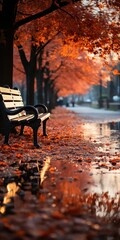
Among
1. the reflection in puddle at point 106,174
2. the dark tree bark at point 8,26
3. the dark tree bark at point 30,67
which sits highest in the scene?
the dark tree bark at point 8,26

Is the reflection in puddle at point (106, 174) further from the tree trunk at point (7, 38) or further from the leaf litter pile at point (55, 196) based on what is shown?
the tree trunk at point (7, 38)

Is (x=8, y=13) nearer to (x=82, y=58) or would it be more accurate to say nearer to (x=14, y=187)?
(x=14, y=187)

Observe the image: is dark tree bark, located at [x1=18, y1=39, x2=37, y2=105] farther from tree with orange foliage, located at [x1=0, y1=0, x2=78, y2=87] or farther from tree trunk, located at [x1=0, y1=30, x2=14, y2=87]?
tree with orange foliage, located at [x1=0, y1=0, x2=78, y2=87]

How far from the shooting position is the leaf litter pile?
11.6ft

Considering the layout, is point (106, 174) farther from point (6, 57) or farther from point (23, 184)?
point (6, 57)

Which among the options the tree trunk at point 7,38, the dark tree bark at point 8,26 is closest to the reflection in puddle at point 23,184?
the tree trunk at point 7,38

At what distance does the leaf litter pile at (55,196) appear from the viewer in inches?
140

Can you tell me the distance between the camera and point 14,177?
254 inches

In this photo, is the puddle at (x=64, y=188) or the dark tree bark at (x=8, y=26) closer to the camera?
the puddle at (x=64, y=188)

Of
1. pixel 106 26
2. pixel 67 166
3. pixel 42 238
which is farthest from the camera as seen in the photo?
pixel 106 26

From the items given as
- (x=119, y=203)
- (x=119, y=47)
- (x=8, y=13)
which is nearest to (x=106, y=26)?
(x=119, y=47)

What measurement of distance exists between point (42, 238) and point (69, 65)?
36.8 metres

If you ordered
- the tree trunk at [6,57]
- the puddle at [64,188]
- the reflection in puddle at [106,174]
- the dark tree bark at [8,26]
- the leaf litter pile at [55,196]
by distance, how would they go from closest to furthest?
the leaf litter pile at [55,196], the puddle at [64,188], the reflection in puddle at [106,174], the dark tree bark at [8,26], the tree trunk at [6,57]

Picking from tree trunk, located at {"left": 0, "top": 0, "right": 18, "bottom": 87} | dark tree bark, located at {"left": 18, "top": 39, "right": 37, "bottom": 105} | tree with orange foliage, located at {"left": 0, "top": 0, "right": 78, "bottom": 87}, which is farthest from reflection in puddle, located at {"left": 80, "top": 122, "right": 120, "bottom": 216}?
dark tree bark, located at {"left": 18, "top": 39, "right": 37, "bottom": 105}
